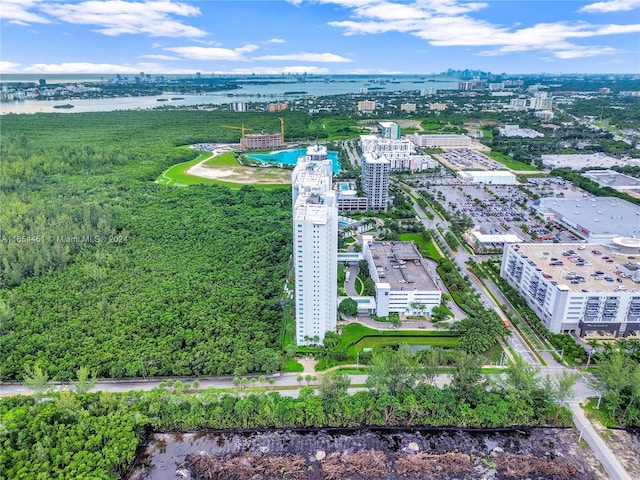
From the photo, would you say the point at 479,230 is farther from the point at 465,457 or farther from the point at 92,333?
the point at 92,333

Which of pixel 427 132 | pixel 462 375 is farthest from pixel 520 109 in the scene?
pixel 462 375

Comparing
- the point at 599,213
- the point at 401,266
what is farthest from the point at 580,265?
the point at 599,213

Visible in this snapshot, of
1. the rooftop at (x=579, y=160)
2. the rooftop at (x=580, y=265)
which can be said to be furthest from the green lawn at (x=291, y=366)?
the rooftop at (x=579, y=160)

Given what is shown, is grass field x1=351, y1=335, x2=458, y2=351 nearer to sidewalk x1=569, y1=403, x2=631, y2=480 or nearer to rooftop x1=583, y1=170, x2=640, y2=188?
sidewalk x1=569, y1=403, x2=631, y2=480

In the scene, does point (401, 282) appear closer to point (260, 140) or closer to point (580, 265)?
point (580, 265)

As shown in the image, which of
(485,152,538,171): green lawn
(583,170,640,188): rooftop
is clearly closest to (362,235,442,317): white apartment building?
(583,170,640,188): rooftop

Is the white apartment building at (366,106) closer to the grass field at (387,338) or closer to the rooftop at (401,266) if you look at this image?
the rooftop at (401,266)
